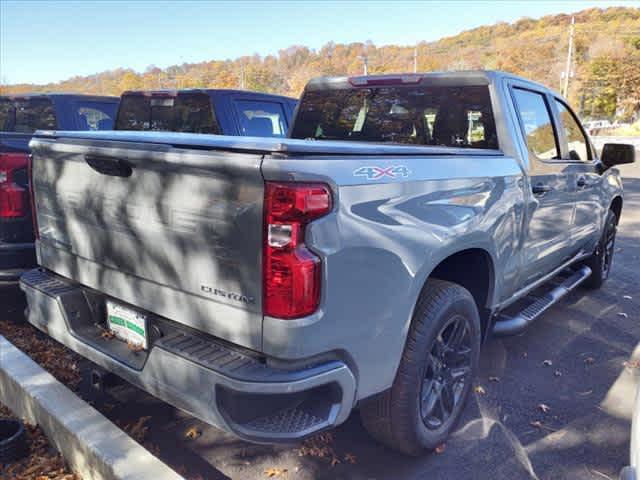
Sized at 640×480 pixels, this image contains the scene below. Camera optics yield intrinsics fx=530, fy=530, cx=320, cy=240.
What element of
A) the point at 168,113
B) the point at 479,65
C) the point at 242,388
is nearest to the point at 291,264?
the point at 242,388

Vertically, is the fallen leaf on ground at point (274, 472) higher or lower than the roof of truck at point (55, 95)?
lower

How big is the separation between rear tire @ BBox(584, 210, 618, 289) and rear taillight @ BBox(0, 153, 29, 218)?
17.1 ft

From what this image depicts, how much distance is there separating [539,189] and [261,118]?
12.6 feet

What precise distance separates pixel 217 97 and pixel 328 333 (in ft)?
14.8

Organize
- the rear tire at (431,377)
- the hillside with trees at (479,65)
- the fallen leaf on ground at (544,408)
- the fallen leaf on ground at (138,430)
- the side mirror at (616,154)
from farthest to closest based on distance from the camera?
the hillside with trees at (479,65) < the side mirror at (616,154) < the fallen leaf on ground at (544,408) < the fallen leaf on ground at (138,430) < the rear tire at (431,377)

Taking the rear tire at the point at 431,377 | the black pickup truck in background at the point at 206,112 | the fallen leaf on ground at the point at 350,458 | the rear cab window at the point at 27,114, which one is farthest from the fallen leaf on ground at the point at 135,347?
the rear cab window at the point at 27,114

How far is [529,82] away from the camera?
12.7ft

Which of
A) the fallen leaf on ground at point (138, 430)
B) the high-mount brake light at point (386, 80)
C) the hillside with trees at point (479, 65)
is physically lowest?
the fallen leaf on ground at point (138, 430)

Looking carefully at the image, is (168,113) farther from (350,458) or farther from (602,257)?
(602,257)

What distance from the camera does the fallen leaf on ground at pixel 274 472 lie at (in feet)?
8.61

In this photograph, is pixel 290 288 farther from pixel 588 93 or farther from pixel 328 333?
pixel 588 93

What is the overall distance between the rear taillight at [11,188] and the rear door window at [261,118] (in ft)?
8.84

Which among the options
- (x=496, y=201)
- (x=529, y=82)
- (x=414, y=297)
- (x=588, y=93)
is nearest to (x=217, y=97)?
(x=529, y=82)

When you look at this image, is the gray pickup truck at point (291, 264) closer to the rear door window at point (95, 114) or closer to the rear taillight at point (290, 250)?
the rear taillight at point (290, 250)
